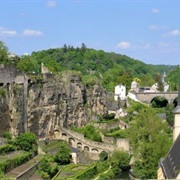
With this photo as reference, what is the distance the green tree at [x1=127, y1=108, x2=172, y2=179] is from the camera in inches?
1325

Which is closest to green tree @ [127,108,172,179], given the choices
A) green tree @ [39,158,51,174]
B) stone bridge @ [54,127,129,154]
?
→ green tree @ [39,158,51,174]

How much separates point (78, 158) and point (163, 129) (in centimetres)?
1015

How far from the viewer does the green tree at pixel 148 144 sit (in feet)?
110

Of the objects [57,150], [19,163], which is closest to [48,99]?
[57,150]

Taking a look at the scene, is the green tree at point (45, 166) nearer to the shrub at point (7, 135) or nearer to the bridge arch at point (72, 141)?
the shrub at point (7, 135)

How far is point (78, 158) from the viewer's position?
44500 millimetres

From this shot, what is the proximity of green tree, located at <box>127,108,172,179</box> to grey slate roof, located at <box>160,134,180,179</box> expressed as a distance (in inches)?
395

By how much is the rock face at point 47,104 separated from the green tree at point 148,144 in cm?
1318

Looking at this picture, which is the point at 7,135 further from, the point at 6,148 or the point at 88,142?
the point at 88,142

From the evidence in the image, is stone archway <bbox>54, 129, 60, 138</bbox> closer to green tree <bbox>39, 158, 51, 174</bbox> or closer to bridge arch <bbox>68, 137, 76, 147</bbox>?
bridge arch <bbox>68, 137, 76, 147</bbox>

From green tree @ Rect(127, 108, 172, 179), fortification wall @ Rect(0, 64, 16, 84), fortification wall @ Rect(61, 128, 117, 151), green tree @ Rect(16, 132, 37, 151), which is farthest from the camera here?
fortification wall @ Rect(61, 128, 117, 151)

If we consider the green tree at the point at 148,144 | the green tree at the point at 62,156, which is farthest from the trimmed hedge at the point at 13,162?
the green tree at the point at 148,144

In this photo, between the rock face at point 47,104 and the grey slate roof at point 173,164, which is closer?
the grey slate roof at point 173,164

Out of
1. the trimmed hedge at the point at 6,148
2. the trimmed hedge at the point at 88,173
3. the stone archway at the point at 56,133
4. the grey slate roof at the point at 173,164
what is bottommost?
the trimmed hedge at the point at 88,173
